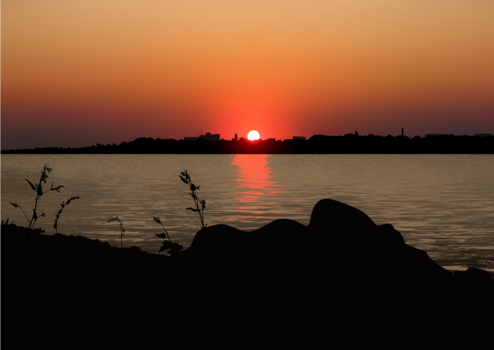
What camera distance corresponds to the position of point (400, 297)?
28.5 ft

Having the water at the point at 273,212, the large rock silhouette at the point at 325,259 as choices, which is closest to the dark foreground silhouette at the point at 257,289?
the large rock silhouette at the point at 325,259

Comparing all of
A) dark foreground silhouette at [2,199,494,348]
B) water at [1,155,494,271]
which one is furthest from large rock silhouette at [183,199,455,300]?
water at [1,155,494,271]

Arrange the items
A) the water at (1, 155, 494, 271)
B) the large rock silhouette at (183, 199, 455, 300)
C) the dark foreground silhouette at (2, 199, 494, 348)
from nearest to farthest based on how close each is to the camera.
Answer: the dark foreground silhouette at (2, 199, 494, 348)
the large rock silhouette at (183, 199, 455, 300)
the water at (1, 155, 494, 271)

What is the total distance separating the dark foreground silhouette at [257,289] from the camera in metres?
Answer: 7.98

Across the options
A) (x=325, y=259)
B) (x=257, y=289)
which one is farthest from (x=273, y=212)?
(x=257, y=289)

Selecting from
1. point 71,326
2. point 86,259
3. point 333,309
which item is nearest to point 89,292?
point 71,326

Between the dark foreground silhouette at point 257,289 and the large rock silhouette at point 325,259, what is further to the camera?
the large rock silhouette at point 325,259

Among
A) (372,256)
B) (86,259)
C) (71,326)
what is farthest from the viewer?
(86,259)

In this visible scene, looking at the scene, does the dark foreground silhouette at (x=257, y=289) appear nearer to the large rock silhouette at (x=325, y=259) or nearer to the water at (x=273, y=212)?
the large rock silhouette at (x=325, y=259)

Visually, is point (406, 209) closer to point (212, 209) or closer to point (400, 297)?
point (212, 209)

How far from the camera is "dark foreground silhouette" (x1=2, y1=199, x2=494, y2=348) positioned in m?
7.98

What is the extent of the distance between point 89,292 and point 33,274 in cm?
137

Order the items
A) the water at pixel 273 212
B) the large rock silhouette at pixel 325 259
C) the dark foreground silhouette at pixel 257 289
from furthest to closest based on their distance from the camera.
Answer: the water at pixel 273 212 → the large rock silhouette at pixel 325 259 → the dark foreground silhouette at pixel 257 289

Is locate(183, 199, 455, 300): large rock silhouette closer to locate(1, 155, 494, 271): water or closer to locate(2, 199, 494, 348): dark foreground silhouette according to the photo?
locate(2, 199, 494, 348): dark foreground silhouette
